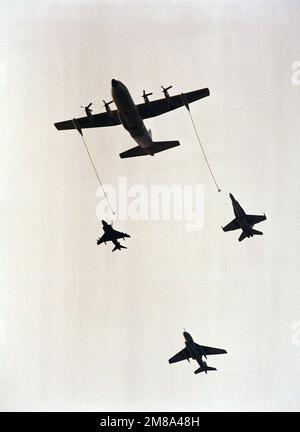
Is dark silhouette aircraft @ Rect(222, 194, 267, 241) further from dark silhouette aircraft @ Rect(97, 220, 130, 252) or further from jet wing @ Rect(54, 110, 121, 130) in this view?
jet wing @ Rect(54, 110, 121, 130)

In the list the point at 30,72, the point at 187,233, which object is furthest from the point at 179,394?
the point at 30,72

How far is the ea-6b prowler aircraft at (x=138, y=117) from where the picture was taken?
7363mm

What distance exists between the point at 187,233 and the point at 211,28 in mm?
2461

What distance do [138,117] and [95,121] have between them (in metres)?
0.59

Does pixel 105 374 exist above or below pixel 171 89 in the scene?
below

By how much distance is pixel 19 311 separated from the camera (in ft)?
23.6

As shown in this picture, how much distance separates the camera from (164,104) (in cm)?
761

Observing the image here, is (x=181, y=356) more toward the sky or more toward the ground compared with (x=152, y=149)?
more toward the ground

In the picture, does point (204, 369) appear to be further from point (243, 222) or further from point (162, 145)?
point (162, 145)

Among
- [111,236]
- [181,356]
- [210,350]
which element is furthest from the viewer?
[181,356]

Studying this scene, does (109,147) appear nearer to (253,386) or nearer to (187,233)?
(187,233)

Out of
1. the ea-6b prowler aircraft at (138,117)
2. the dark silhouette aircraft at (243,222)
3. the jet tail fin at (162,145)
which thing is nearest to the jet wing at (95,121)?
the ea-6b prowler aircraft at (138,117)

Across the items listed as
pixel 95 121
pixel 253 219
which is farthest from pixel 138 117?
pixel 253 219

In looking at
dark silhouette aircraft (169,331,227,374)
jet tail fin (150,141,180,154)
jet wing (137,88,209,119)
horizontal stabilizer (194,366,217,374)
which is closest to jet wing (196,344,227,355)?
dark silhouette aircraft (169,331,227,374)
